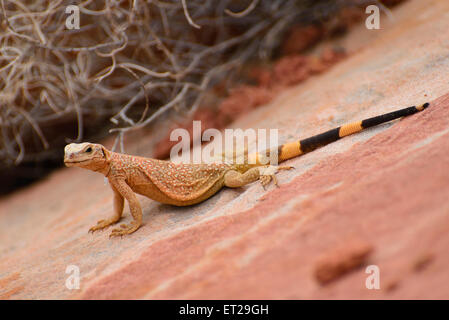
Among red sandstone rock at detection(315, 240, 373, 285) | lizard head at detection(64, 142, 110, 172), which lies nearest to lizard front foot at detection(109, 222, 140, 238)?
lizard head at detection(64, 142, 110, 172)

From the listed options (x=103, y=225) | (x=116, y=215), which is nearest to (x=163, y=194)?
(x=116, y=215)

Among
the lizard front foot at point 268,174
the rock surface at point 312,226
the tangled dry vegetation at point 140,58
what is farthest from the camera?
the tangled dry vegetation at point 140,58

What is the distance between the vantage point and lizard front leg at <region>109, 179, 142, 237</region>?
3.48 meters

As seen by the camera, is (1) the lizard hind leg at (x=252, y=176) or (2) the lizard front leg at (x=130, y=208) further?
(2) the lizard front leg at (x=130, y=208)

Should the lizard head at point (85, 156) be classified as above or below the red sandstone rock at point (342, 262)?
above

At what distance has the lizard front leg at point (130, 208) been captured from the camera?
11.4ft

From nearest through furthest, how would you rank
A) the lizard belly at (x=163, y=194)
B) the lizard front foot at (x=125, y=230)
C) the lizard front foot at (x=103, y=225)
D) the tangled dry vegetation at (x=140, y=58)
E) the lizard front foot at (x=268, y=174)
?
the lizard front foot at (x=268, y=174), the lizard front foot at (x=125, y=230), the lizard belly at (x=163, y=194), the lizard front foot at (x=103, y=225), the tangled dry vegetation at (x=140, y=58)

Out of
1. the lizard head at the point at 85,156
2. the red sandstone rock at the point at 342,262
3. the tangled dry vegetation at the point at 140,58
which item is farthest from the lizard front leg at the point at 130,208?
the tangled dry vegetation at the point at 140,58

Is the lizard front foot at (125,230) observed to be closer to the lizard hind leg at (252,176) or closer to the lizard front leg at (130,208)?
the lizard front leg at (130,208)

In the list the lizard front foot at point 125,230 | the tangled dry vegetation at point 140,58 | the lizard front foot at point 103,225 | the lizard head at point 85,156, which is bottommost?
the lizard front foot at point 103,225

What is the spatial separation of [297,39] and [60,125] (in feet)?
15.7

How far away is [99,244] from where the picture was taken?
3467 mm

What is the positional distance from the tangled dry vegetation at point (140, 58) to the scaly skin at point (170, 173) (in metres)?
2.09

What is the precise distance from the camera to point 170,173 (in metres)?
3.73
